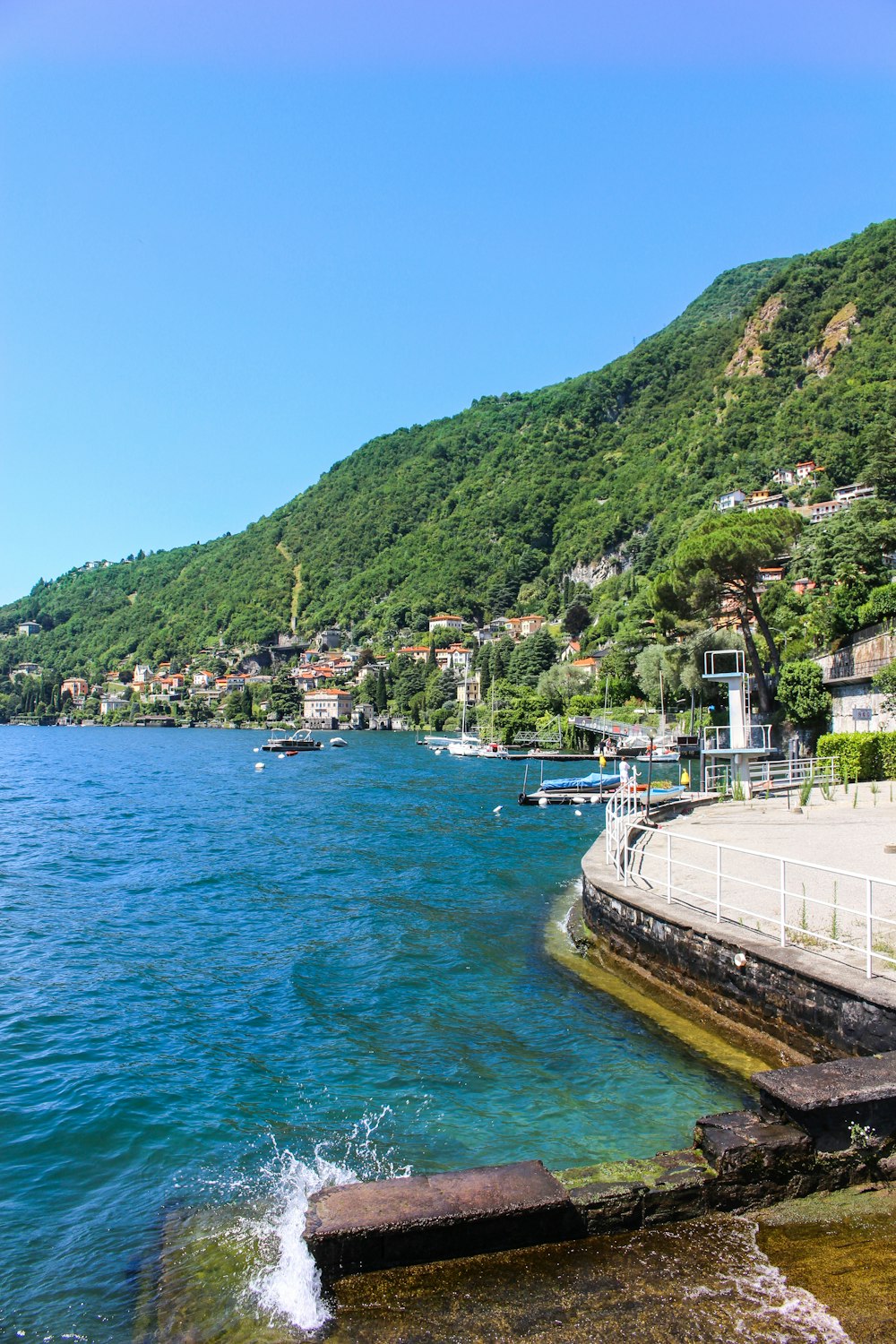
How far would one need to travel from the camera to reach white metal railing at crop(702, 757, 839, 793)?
84.6 ft

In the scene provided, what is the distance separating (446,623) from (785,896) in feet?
545

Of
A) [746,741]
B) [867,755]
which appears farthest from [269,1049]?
[867,755]

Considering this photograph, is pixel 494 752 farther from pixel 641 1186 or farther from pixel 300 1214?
pixel 641 1186

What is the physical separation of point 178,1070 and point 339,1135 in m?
2.72

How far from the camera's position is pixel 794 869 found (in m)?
13.1

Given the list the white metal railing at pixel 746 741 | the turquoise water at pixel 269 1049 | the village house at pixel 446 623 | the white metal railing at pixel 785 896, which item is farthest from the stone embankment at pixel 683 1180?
the village house at pixel 446 623

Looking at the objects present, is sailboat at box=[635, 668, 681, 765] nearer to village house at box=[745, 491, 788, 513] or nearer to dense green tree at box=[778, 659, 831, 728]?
dense green tree at box=[778, 659, 831, 728]

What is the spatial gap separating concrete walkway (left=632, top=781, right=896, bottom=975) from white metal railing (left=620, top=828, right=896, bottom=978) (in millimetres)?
18

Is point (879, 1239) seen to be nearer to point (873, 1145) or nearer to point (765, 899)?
point (873, 1145)

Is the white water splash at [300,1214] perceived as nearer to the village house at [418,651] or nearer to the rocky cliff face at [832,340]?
the village house at [418,651]

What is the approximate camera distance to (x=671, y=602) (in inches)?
1682

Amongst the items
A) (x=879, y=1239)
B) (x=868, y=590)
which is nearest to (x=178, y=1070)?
A: (x=879, y=1239)

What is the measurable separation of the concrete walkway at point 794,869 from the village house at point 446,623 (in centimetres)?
15167

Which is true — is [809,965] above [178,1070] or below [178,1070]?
above
